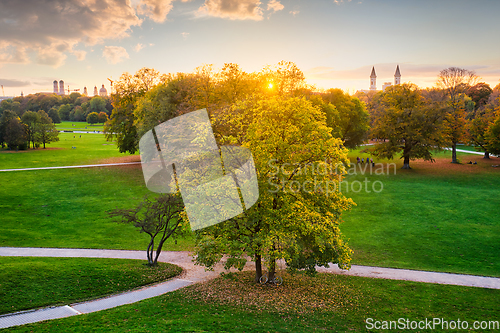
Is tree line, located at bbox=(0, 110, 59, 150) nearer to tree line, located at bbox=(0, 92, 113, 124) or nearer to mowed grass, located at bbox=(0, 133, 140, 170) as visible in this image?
mowed grass, located at bbox=(0, 133, 140, 170)

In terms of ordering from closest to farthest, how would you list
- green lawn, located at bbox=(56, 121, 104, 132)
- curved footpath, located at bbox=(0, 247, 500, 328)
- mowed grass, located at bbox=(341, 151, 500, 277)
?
curved footpath, located at bbox=(0, 247, 500, 328), mowed grass, located at bbox=(341, 151, 500, 277), green lawn, located at bbox=(56, 121, 104, 132)

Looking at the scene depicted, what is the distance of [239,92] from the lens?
107 feet

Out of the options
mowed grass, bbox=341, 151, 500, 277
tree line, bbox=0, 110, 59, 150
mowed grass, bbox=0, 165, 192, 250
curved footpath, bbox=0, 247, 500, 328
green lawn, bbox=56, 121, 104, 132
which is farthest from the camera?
green lawn, bbox=56, 121, 104, 132

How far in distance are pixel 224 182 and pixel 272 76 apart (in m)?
23.6

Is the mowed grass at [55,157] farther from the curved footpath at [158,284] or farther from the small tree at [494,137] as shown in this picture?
the small tree at [494,137]

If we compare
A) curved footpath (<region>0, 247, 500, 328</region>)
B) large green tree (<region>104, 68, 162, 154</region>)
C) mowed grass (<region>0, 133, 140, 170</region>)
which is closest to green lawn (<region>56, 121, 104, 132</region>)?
mowed grass (<region>0, 133, 140, 170</region>)

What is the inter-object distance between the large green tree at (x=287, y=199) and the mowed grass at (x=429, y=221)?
7.45m

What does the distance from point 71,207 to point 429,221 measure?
1208 inches

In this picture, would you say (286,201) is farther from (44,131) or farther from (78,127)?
(78,127)

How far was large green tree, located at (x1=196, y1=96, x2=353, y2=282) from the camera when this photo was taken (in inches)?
536

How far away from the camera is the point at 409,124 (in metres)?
43.5

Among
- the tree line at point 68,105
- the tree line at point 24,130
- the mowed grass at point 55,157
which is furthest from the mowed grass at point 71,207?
the tree line at point 68,105

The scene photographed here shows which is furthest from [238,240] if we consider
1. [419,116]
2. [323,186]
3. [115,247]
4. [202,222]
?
[419,116]

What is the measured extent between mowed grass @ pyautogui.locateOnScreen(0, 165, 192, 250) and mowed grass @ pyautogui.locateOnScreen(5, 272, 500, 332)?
8.26 metres
